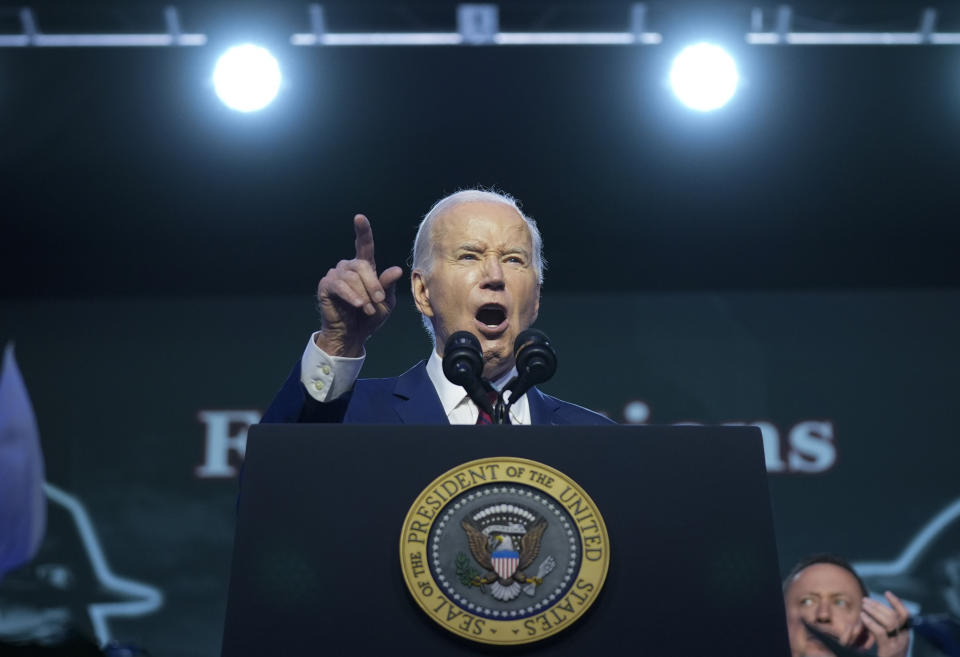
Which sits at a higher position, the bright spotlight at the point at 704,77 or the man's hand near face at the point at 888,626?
the bright spotlight at the point at 704,77

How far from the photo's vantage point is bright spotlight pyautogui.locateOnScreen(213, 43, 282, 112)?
12.3 feet

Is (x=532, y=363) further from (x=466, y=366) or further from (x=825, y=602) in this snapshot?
(x=825, y=602)

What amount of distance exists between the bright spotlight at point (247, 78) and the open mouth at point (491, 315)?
2.09 meters

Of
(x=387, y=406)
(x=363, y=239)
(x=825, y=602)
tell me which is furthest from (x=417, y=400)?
(x=825, y=602)

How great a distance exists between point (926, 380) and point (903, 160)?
997 millimetres

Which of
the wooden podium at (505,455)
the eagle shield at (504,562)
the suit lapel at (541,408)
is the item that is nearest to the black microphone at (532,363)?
the wooden podium at (505,455)

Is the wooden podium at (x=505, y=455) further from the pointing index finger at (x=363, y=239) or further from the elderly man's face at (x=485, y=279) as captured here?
the elderly man's face at (x=485, y=279)

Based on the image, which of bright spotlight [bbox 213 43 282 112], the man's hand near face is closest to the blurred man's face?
the man's hand near face

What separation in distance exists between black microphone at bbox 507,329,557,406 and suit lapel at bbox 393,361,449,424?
→ 0.35 m

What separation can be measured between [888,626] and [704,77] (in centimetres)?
190

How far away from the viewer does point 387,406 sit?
6.26ft

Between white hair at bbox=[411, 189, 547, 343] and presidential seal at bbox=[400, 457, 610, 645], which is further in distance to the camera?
white hair at bbox=[411, 189, 547, 343]

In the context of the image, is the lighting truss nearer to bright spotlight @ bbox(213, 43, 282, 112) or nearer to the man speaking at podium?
bright spotlight @ bbox(213, 43, 282, 112)

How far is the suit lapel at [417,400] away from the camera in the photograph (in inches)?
73.1
